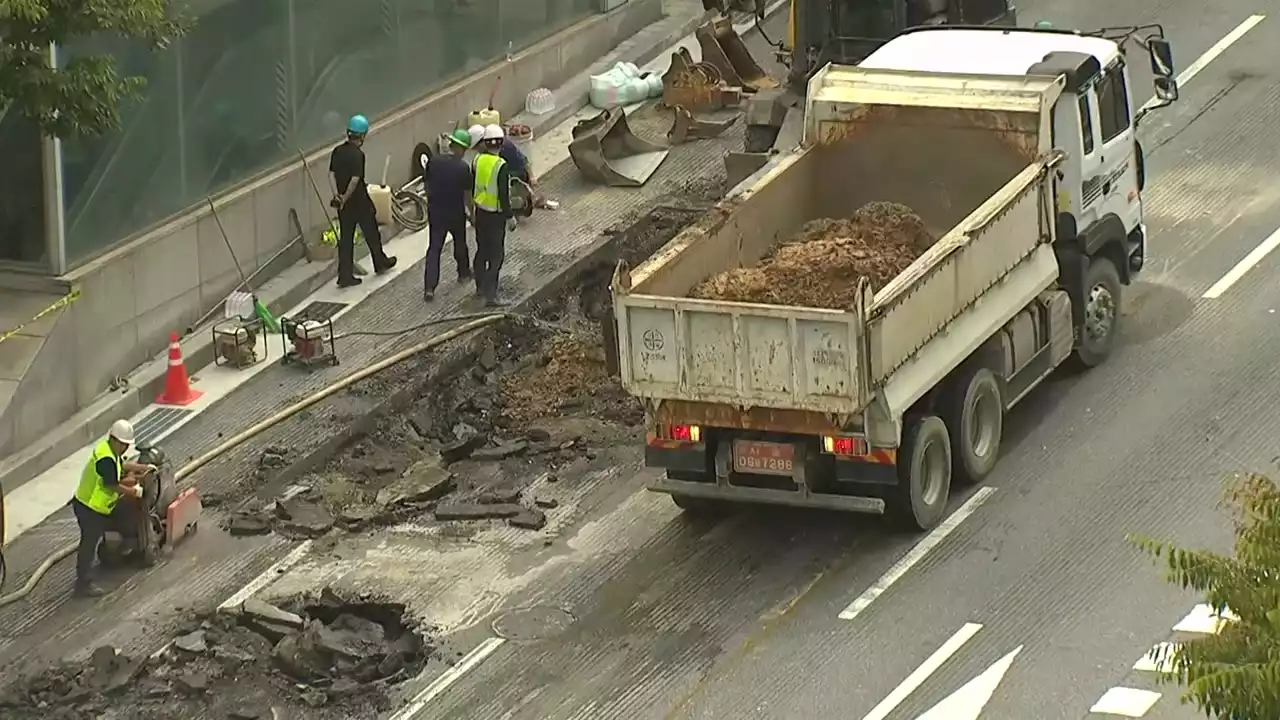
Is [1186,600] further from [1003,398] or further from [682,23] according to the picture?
[682,23]

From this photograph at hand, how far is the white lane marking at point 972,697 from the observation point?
48.4ft

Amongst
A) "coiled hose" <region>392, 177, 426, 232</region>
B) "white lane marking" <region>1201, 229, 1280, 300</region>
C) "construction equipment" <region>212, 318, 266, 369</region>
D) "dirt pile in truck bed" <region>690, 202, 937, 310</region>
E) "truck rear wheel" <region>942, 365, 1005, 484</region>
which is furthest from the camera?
"coiled hose" <region>392, 177, 426, 232</region>

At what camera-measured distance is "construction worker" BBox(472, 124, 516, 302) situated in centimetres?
2184

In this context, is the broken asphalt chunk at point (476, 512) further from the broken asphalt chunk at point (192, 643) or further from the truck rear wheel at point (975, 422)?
the truck rear wheel at point (975, 422)

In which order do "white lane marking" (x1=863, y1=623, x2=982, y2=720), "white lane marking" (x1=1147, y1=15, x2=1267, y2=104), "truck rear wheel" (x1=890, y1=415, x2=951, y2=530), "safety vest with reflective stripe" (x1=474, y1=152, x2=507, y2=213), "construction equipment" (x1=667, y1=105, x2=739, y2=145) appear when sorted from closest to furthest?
"white lane marking" (x1=863, y1=623, x2=982, y2=720), "truck rear wheel" (x1=890, y1=415, x2=951, y2=530), "safety vest with reflective stripe" (x1=474, y1=152, x2=507, y2=213), "construction equipment" (x1=667, y1=105, x2=739, y2=145), "white lane marking" (x1=1147, y1=15, x2=1267, y2=104)

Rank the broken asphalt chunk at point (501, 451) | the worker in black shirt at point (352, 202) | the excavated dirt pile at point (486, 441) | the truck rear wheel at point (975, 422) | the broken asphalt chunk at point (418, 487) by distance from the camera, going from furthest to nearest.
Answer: the worker in black shirt at point (352, 202) → the broken asphalt chunk at point (501, 451) → the broken asphalt chunk at point (418, 487) → the excavated dirt pile at point (486, 441) → the truck rear wheel at point (975, 422)

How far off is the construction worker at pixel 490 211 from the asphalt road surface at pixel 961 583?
3.86m

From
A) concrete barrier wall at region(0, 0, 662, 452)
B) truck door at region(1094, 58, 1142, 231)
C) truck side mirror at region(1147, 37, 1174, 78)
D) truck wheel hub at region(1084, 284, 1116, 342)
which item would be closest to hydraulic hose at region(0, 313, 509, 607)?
concrete barrier wall at region(0, 0, 662, 452)

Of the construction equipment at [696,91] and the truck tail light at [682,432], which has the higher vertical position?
the truck tail light at [682,432]

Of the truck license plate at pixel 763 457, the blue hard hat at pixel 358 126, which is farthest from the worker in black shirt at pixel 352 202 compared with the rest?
the truck license plate at pixel 763 457

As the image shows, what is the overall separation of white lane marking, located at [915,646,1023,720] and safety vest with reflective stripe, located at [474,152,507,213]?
823cm

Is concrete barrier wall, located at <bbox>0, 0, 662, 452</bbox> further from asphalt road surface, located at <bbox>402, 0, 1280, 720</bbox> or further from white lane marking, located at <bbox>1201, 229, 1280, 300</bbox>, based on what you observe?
white lane marking, located at <bbox>1201, 229, 1280, 300</bbox>

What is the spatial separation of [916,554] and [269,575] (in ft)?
15.5

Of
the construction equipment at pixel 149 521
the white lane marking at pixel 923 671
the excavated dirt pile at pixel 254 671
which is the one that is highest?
the construction equipment at pixel 149 521
